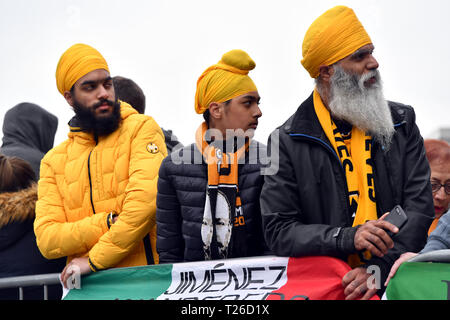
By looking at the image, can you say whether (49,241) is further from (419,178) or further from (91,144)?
(419,178)

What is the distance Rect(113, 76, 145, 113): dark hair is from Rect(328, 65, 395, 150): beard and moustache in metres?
2.42

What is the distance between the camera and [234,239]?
4.17 m

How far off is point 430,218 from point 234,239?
50.0 inches

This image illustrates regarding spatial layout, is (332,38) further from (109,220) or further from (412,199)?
(109,220)

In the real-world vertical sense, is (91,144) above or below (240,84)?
below

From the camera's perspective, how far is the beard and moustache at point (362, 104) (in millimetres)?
3621

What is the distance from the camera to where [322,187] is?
11.9 ft

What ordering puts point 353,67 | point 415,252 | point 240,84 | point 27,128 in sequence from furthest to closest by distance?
point 27,128 → point 240,84 → point 353,67 → point 415,252

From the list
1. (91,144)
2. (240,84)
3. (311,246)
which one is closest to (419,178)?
(311,246)

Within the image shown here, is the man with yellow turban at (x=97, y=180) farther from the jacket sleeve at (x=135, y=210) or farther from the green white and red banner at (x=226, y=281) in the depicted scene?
the green white and red banner at (x=226, y=281)

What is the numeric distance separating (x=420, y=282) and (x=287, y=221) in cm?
80

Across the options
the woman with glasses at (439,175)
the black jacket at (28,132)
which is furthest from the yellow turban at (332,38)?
the black jacket at (28,132)

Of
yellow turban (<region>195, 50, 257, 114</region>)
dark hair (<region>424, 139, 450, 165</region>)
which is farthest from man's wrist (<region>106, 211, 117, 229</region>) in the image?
dark hair (<region>424, 139, 450, 165</region>)

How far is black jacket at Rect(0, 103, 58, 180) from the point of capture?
6251 mm
